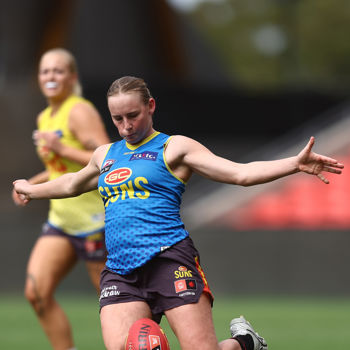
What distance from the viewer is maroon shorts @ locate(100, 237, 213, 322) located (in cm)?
545

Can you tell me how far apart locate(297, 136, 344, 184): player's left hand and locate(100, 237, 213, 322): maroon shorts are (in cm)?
90

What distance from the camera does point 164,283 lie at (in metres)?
5.48

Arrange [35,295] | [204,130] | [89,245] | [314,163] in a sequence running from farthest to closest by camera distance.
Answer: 1. [204,130]
2. [89,245]
3. [35,295]
4. [314,163]

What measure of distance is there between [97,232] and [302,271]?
8.86 m

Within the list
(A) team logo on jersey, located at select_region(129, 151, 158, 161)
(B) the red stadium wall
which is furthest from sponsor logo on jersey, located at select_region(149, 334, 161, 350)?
(B) the red stadium wall

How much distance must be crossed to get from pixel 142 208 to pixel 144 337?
0.77m

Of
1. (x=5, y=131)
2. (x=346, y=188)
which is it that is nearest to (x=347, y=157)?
(x=346, y=188)

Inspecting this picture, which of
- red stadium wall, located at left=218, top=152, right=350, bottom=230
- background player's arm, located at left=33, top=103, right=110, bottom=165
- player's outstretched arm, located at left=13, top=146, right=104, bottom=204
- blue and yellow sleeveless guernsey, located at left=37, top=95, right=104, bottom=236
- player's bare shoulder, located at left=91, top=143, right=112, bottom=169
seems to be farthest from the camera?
red stadium wall, located at left=218, top=152, right=350, bottom=230

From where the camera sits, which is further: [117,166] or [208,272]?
[208,272]

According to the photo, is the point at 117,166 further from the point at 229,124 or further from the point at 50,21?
the point at 229,124

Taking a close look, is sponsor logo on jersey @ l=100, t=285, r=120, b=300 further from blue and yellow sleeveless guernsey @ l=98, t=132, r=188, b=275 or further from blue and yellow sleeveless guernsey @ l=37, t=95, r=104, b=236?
blue and yellow sleeveless guernsey @ l=37, t=95, r=104, b=236

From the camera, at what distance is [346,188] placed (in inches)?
774

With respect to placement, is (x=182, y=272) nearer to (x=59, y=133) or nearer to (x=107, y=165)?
(x=107, y=165)

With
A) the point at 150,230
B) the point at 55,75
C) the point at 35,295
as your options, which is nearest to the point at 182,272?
the point at 150,230
